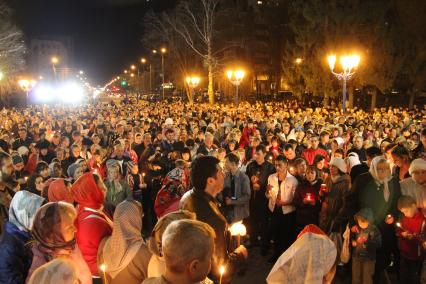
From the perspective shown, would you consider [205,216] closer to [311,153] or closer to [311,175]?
[311,175]

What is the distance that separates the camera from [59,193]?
4891 millimetres

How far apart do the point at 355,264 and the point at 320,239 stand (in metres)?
3.05

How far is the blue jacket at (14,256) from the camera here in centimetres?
359

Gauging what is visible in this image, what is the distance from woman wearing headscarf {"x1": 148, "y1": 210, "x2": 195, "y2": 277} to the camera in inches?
121

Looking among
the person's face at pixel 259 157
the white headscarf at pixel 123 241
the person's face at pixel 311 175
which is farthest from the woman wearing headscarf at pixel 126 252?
the person's face at pixel 259 157

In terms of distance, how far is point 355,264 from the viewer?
17.9ft

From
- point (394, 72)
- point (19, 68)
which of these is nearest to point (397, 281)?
point (394, 72)

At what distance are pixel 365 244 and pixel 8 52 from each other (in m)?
35.0

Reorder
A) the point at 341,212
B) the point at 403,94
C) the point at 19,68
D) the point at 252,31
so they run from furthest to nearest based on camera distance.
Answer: the point at 252,31 < the point at 19,68 < the point at 403,94 < the point at 341,212

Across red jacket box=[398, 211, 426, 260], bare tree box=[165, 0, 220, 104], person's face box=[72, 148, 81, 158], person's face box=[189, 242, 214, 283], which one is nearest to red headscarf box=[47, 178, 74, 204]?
person's face box=[189, 242, 214, 283]

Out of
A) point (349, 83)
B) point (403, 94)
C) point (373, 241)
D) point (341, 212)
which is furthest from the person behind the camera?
point (403, 94)

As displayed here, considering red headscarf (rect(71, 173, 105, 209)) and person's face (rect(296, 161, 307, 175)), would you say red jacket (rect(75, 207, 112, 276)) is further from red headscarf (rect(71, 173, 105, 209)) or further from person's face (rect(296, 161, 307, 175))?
person's face (rect(296, 161, 307, 175))

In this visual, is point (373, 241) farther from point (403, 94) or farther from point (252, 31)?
point (252, 31)

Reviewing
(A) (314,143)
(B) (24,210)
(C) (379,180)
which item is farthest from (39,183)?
(A) (314,143)
